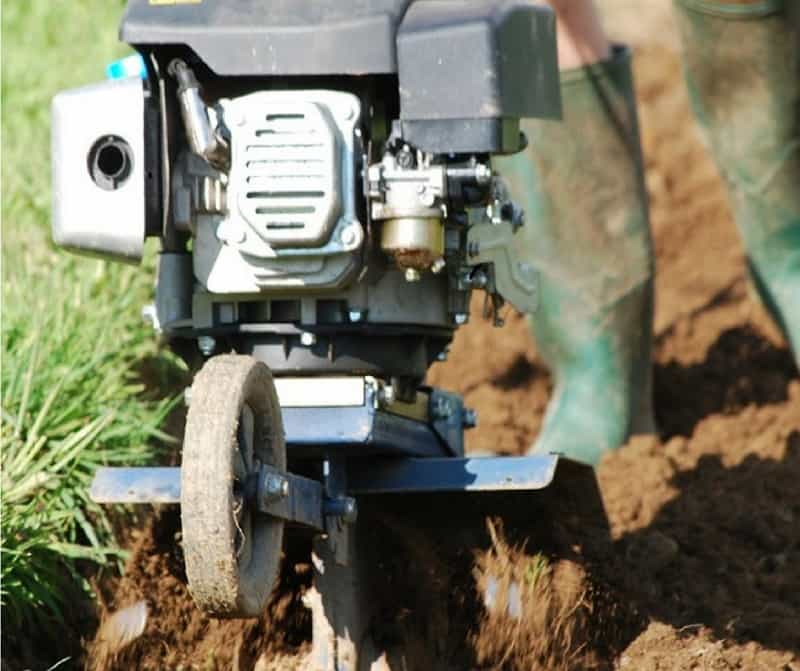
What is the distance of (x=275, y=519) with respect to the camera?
291 cm

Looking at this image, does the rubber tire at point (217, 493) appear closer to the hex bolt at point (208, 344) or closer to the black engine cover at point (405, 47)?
the hex bolt at point (208, 344)

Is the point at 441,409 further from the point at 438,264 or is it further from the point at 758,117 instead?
the point at 758,117

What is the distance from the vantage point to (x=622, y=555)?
3.83 m

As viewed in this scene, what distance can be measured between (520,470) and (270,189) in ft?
2.03


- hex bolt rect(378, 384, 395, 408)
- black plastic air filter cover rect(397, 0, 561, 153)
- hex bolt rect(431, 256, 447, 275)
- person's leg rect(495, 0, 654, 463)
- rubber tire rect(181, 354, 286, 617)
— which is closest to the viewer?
rubber tire rect(181, 354, 286, 617)

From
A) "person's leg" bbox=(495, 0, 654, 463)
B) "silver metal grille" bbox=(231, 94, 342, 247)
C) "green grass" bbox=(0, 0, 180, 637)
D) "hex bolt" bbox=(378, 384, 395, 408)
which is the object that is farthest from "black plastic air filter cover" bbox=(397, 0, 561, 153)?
"person's leg" bbox=(495, 0, 654, 463)

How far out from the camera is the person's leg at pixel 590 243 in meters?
4.52

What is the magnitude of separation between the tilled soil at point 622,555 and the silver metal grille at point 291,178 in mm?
645

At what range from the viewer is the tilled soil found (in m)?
3.32

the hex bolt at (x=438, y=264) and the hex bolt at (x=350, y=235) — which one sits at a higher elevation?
the hex bolt at (x=350, y=235)

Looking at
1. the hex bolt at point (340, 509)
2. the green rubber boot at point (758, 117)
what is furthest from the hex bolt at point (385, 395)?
the green rubber boot at point (758, 117)

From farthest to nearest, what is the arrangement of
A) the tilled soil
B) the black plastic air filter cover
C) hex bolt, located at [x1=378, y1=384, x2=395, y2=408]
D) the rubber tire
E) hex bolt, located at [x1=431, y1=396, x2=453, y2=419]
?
1. hex bolt, located at [x1=431, y1=396, x2=453, y2=419]
2. the tilled soil
3. hex bolt, located at [x1=378, y1=384, x2=395, y2=408]
4. the black plastic air filter cover
5. the rubber tire

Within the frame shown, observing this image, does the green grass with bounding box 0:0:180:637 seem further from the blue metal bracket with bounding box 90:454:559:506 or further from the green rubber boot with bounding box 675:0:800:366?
the green rubber boot with bounding box 675:0:800:366

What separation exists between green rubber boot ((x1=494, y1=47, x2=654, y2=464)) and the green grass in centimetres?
96
